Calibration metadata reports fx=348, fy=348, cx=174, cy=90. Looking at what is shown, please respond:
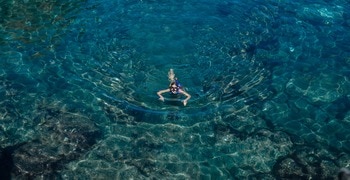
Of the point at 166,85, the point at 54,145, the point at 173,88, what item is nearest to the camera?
the point at 54,145

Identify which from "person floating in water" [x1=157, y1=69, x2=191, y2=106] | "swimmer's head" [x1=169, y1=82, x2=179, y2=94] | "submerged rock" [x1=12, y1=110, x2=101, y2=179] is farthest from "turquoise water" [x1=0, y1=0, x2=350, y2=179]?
"swimmer's head" [x1=169, y1=82, x2=179, y2=94]

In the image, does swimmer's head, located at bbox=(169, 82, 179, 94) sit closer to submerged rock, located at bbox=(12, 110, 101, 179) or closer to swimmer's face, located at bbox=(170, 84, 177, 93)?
swimmer's face, located at bbox=(170, 84, 177, 93)

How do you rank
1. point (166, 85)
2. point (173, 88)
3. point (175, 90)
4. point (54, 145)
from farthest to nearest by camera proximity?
point (166, 85)
point (175, 90)
point (173, 88)
point (54, 145)

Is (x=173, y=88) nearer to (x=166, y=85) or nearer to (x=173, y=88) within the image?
(x=173, y=88)

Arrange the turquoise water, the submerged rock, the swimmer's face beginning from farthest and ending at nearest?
the swimmer's face
the turquoise water
the submerged rock

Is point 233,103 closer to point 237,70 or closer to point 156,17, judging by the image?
point 237,70

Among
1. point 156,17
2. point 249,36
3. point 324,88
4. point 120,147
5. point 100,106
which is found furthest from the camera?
point 156,17

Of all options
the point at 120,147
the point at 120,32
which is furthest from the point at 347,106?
the point at 120,32

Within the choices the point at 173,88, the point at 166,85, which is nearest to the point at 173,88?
the point at 173,88

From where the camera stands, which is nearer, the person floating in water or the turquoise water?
the turquoise water
